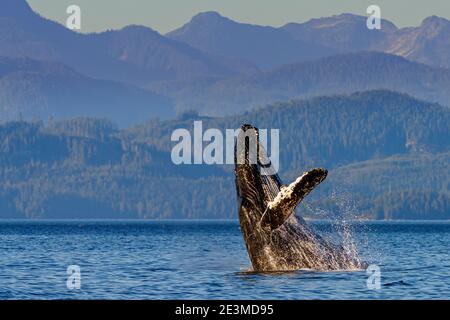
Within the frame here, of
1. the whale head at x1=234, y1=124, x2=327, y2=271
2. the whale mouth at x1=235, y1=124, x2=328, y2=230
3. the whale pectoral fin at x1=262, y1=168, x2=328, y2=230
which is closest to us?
the whale pectoral fin at x1=262, y1=168, x2=328, y2=230

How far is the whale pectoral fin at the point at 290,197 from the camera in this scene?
3725 cm

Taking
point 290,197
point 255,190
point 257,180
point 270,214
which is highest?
point 257,180

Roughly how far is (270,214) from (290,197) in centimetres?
152

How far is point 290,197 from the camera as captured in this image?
38.5 m

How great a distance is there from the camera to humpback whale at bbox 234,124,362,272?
39.0 metres

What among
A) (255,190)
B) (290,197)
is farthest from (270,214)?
(255,190)

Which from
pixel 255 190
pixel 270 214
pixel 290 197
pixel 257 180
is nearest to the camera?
pixel 290 197

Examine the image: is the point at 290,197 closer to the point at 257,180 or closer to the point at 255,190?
the point at 257,180

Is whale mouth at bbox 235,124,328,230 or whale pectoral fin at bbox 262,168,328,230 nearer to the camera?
whale pectoral fin at bbox 262,168,328,230

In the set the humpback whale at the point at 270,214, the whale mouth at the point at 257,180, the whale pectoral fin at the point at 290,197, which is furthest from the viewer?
the whale mouth at the point at 257,180

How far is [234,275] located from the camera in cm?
4819
